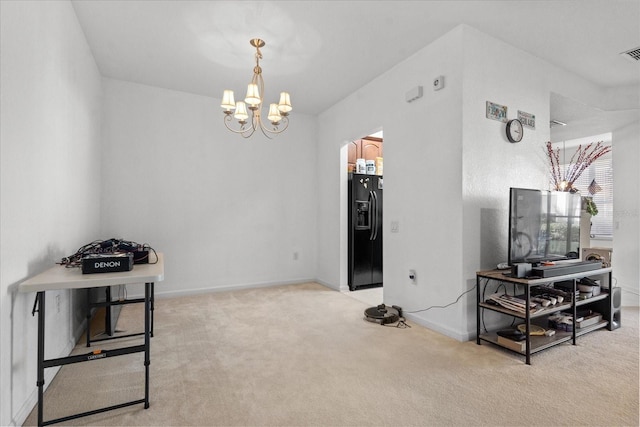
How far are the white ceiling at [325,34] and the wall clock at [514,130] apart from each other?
765mm

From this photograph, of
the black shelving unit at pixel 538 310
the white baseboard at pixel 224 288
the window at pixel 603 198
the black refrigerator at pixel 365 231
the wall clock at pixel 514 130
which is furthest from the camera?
the window at pixel 603 198

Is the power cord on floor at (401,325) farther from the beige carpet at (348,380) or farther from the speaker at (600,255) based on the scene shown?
the speaker at (600,255)

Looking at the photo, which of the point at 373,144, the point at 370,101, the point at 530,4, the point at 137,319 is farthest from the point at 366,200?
the point at 137,319

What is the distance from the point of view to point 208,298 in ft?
14.4

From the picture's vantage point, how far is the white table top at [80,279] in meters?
1.65

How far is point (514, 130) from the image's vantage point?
10.5ft

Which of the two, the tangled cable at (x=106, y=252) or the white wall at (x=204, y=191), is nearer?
the tangled cable at (x=106, y=252)

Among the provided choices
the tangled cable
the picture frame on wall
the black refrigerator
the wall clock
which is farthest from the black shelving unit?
the tangled cable

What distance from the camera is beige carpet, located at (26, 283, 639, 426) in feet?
5.97

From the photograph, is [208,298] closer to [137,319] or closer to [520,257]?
[137,319]

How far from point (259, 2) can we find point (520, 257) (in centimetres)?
300

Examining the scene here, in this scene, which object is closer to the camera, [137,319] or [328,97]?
[137,319]

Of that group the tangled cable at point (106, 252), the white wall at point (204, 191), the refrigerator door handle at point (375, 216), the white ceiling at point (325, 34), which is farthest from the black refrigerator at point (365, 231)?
the tangled cable at point (106, 252)

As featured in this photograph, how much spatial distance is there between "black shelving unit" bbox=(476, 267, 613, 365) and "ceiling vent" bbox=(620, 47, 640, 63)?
2224mm
